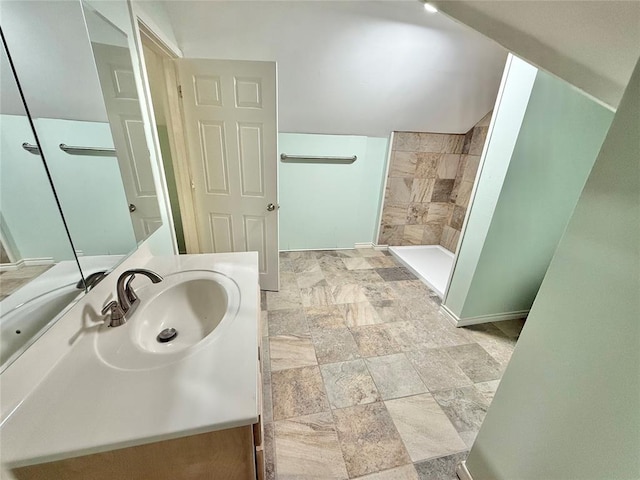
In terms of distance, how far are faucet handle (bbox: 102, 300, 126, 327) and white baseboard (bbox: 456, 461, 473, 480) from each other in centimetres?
155

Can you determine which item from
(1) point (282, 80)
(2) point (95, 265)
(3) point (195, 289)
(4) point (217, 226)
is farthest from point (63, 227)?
(1) point (282, 80)

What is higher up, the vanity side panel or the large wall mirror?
the large wall mirror

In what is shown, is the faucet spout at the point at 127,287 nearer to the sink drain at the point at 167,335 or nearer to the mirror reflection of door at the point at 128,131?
the sink drain at the point at 167,335

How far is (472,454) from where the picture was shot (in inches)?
43.4

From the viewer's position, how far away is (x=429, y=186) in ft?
10.7

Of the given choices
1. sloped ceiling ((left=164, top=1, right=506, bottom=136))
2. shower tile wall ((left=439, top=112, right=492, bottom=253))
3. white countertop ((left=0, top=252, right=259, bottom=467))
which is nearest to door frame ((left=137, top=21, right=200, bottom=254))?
sloped ceiling ((left=164, top=1, right=506, bottom=136))

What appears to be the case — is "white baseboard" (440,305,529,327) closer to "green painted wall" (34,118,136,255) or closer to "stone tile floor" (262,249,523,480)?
"stone tile floor" (262,249,523,480)

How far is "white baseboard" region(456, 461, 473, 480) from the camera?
1.11m

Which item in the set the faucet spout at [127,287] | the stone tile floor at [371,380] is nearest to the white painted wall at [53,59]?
Answer: the faucet spout at [127,287]

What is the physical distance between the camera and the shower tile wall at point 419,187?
3.04 meters

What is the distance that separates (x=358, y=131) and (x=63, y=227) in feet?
8.82

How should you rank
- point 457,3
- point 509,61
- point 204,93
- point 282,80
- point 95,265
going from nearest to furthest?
point 95,265 < point 457,3 < point 509,61 < point 204,93 < point 282,80

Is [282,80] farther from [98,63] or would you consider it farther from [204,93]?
[98,63]

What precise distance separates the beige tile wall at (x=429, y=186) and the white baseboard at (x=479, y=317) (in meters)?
1.30
